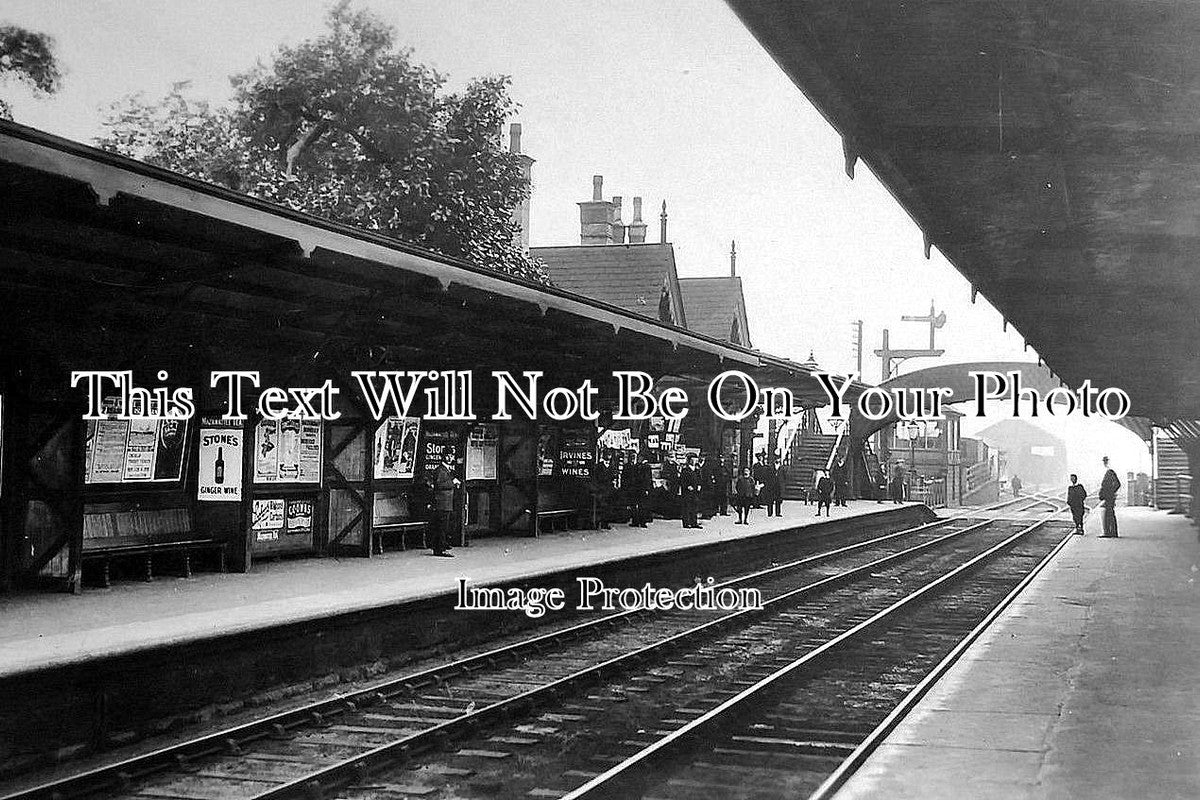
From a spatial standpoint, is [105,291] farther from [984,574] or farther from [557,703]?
[984,574]

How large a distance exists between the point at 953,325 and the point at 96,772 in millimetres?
8355

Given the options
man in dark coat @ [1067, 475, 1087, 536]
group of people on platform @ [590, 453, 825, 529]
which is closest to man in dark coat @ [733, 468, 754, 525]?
group of people on platform @ [590, 453, 825, 529]

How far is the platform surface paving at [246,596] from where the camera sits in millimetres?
7402

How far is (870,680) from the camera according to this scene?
9906 mm

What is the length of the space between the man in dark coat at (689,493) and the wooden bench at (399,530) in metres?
6.50

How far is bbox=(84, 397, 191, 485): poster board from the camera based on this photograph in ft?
33.0

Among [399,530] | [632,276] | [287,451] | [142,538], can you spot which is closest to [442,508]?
[399,530]

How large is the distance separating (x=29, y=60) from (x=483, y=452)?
8.98 m

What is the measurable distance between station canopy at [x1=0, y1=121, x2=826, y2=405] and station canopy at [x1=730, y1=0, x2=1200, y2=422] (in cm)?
369

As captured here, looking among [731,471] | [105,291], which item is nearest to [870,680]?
[105,291]

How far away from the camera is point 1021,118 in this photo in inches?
215

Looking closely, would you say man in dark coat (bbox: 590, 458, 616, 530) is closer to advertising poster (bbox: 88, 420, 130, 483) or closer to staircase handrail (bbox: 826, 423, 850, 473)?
advertising poster (bbox: 88, 420, 130, 483)

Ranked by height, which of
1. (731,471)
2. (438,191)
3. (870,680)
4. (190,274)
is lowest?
(870,680)

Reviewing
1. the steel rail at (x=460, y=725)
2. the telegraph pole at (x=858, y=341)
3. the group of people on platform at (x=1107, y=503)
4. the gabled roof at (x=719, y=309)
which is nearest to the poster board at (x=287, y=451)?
the steel rail at (x=460, y=725)
